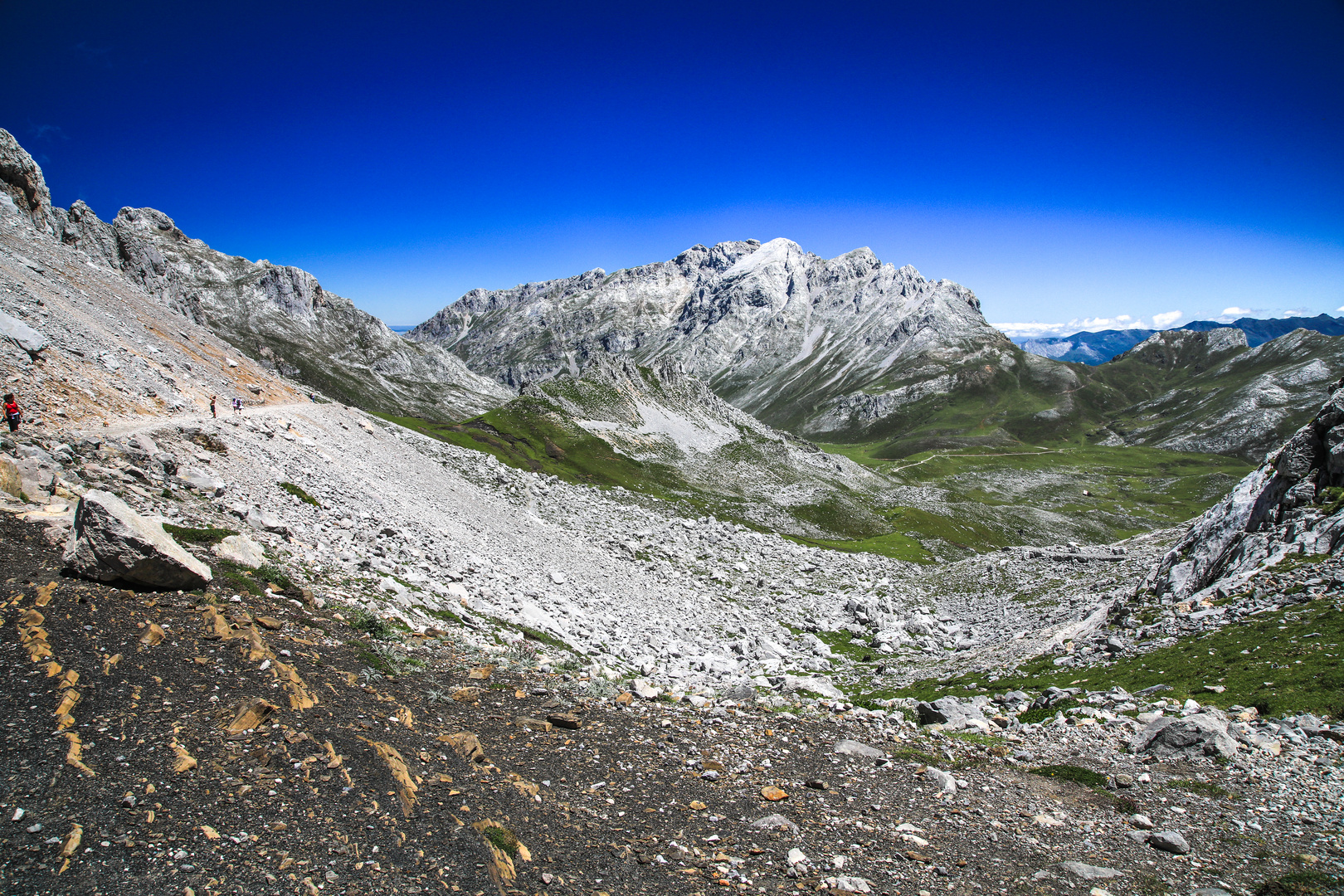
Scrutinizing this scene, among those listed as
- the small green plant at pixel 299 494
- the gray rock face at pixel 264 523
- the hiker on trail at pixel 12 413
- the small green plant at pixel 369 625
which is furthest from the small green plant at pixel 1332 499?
the hiker on trail at pixel 12 413

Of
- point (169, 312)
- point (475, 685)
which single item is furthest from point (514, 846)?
point (169, 312)

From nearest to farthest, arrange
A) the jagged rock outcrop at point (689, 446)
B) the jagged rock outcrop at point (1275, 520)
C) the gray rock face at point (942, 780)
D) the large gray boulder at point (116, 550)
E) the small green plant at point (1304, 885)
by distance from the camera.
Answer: the small green plant at point (1304, 885) < the large gray boulder at point (116, 550) < the gray rock face at point (942, 780) < the jagged rock outcrop at point (1275, 520) < the jagged rock outcrop at point (689, 446)

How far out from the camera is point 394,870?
Result: 9.00 meters

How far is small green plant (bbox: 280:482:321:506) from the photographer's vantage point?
97.4 ft

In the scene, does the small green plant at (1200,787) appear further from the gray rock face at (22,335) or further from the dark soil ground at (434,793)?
the gray rock face at (22,335)

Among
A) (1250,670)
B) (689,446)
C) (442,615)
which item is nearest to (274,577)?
(442,615)

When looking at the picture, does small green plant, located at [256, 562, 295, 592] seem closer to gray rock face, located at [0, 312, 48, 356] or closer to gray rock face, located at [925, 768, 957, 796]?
gray rock face, located at [925, 768, 957, 796]

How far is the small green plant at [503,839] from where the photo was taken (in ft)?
32.6

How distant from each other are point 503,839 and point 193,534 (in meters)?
15.3

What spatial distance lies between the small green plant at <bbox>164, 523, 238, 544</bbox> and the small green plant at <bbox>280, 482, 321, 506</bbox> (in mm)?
10827

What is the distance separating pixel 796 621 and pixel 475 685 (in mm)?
31589

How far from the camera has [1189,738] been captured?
15461 millimetres

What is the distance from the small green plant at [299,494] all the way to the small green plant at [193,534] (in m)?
10.8

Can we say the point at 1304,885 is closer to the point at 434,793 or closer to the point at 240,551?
the point at 434,793
